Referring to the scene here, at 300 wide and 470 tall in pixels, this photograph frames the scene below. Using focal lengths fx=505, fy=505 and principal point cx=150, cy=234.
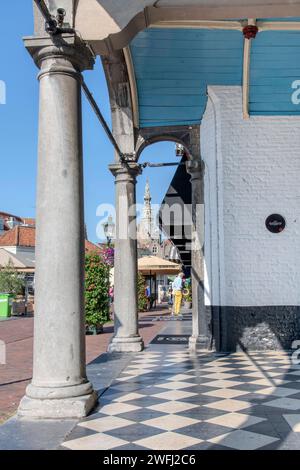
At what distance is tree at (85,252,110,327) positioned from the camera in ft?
41.5

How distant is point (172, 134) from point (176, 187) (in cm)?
320

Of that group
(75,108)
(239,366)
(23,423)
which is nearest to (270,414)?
(23,423)

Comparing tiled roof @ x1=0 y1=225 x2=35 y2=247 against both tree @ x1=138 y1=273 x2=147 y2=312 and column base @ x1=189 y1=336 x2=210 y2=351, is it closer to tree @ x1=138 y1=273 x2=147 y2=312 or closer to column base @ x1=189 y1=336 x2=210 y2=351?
tree @ x1=138 y1=273 x2=147 y2=312

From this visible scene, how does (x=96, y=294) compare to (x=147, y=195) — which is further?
(x=147, y=195)

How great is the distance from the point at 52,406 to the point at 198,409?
4.34 feet

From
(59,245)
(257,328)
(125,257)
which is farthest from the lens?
(125,257)

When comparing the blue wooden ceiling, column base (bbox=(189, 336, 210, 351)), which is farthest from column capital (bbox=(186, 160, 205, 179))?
column base (bbox=(189, 336, 210, 351))

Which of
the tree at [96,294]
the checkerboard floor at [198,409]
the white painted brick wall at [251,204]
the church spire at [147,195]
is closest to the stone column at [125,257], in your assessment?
the white painted brick wall at [251,204]

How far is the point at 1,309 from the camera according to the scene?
20.4 meters

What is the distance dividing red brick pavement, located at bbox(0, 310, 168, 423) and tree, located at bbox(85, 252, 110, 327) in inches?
18.2

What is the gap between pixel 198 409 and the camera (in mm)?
4562

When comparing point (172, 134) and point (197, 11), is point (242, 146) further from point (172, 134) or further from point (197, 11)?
point (197, 11)

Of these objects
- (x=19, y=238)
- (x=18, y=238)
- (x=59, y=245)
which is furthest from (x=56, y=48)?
(x=19, y=238)

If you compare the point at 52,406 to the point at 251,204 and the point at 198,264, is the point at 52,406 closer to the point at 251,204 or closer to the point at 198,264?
the point at 198,264
